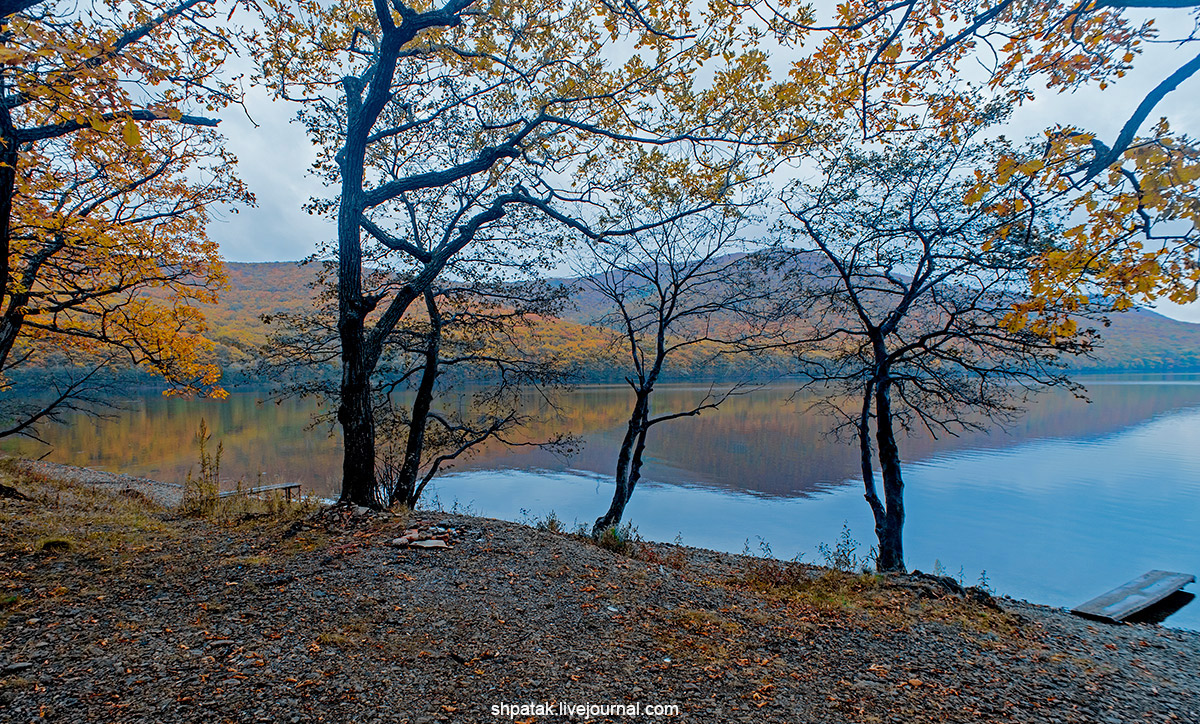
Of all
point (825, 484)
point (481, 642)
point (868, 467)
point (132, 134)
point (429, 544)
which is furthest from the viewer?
point (825, 484)

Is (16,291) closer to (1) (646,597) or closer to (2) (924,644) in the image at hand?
(1) (646,597)

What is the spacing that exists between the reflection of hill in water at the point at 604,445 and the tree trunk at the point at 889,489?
648 cm

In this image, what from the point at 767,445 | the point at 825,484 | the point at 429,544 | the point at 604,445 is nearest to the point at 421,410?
the point at 429,544

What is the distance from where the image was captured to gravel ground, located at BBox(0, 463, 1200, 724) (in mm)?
2580

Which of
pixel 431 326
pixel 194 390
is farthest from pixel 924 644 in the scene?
pixel 194 390

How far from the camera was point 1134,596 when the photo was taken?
8.88 meters

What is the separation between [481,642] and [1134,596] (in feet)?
37.9

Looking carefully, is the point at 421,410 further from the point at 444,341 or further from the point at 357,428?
the point at 357,428

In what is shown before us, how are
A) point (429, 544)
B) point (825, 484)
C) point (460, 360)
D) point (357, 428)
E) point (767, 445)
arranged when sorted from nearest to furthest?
point (429, 544) → point (357, 428) → point (460, 360) → point (825, 484) → point (767, 445)

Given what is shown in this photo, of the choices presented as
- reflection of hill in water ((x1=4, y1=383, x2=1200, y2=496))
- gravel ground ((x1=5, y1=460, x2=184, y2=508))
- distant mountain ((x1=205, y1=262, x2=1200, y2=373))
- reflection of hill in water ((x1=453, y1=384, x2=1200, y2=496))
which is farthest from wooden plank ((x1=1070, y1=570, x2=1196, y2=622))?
distant mountain ((x1=205, y1=262, x2=1200, y2=373))

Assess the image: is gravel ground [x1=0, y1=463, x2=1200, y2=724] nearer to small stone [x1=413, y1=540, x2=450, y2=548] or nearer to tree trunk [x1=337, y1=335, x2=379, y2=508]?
small stone [x1=413, y1=540, x2=450, y2=548]

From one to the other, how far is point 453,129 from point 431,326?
11.0ft

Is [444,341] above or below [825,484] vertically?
above

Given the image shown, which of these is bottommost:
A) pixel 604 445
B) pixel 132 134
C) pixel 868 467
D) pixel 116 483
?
pixel 604 445
